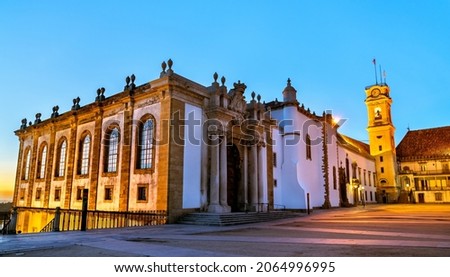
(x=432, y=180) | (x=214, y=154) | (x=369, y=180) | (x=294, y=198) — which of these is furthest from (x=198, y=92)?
(x=432, y=180)

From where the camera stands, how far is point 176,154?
18.8m

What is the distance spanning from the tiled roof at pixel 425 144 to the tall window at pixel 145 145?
59912mm

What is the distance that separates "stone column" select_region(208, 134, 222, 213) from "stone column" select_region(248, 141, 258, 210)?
4.44m

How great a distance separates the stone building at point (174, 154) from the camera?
19312 mm

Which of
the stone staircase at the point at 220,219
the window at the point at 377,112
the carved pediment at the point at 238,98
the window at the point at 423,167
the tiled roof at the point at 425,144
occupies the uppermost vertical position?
the window at the point at 377,112

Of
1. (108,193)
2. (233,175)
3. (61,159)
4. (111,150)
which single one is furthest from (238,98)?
(61,159)

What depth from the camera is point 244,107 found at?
76.4ft

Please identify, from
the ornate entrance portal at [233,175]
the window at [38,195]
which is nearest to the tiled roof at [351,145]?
the ornate entrance portal at [233,175]

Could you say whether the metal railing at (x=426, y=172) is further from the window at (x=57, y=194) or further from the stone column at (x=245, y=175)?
the window at (x=57, y=194)

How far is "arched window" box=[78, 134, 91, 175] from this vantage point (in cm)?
2527

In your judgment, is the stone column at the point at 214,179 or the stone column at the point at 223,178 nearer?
the stone column at the point at 214,179

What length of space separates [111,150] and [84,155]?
391 centimetres

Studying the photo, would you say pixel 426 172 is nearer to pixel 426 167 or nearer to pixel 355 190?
pixel 426 167

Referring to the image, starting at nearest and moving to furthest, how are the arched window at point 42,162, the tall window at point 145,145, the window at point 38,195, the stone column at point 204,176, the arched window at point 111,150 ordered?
the stone column at point 204,176, the tall window at point 145,145, the arched window at point 111,150, the window at point 38,195, the arched window at point 42,162
